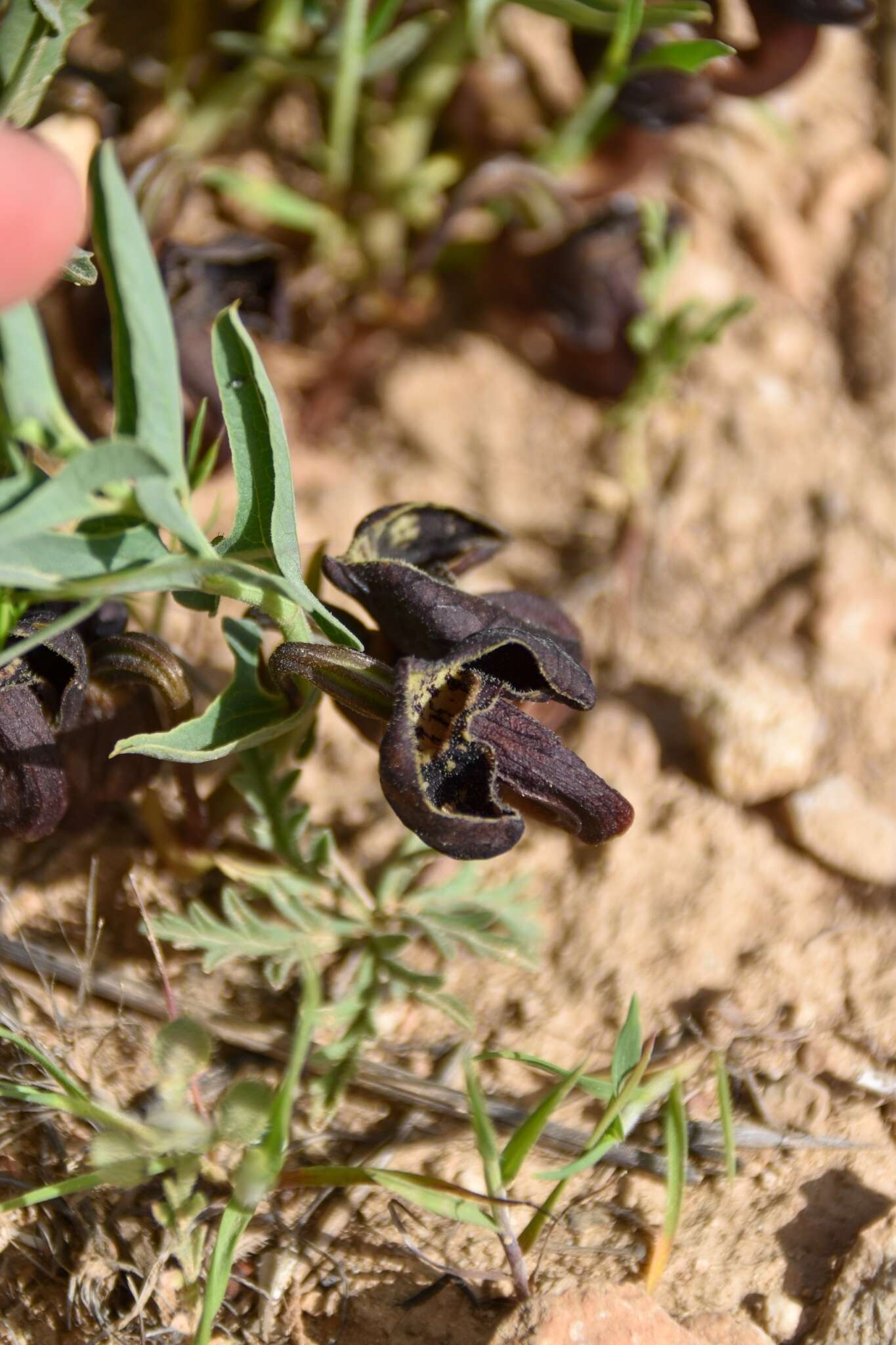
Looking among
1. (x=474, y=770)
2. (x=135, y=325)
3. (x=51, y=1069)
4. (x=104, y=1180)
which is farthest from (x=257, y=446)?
(x=104, y=1180)

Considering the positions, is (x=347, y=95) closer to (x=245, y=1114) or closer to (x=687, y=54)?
(x=687, y=54)

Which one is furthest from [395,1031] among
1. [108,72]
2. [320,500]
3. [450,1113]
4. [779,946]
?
[108,72]

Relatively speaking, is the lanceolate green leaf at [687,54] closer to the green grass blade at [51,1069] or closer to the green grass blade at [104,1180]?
the green grass blade at [51,1069]

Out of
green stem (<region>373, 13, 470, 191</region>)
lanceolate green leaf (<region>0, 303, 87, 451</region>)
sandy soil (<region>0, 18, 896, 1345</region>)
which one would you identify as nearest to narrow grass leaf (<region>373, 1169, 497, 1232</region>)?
sandy soil (<region>0, 18, 896, 1345</region>)

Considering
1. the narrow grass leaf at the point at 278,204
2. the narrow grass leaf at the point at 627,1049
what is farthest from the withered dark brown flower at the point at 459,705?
the narrow grass leaf at the point at 278,204

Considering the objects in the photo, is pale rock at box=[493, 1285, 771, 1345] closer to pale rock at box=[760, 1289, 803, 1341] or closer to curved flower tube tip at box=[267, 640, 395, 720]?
pale rock at box=[760, 1289, 803, 1341]

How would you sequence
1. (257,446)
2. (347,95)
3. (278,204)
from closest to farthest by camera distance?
(257,446) < (347,95) < (278,204)

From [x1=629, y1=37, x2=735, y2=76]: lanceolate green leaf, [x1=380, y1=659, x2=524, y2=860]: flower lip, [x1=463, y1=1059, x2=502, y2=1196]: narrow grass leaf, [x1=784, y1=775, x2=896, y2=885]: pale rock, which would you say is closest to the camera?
[x1=380, y1=659, x2=524, y2=860]: flower lip
